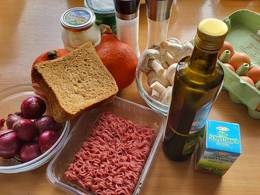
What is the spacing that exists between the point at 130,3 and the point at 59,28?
309 mm

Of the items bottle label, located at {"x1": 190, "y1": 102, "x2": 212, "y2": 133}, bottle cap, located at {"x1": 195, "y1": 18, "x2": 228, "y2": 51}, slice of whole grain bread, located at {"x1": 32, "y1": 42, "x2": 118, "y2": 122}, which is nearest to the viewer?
bottle cap, located at {"x1": 195, "y1": 18, "x2": 228, "y2": 51}

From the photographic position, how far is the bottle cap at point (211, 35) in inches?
14.4

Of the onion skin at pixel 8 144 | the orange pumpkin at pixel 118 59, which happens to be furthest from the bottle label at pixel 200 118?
the onion skin at pixel 8 144

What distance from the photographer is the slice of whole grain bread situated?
0.61m

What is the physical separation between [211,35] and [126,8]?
313 mm

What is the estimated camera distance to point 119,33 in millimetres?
715

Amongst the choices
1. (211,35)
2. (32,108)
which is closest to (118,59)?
(32,108)

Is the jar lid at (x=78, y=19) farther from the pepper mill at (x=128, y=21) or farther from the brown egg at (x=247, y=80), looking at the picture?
the brown egg at (x=247, y=80)

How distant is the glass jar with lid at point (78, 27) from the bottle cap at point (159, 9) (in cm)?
12

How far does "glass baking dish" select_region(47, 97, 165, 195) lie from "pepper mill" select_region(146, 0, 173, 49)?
0.56 ft

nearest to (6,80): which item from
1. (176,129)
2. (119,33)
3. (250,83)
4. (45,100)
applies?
(45,100)

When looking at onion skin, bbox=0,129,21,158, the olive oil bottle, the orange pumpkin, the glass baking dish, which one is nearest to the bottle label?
the olive oil bottle

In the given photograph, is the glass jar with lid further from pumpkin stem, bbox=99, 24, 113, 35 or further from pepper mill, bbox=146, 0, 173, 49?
pepper mill, bbox=146, 0, 173, 49

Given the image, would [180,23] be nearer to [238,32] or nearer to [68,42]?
[238,32]
